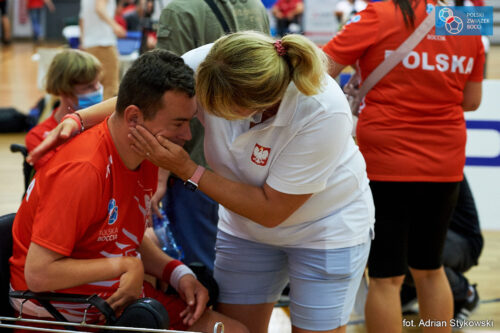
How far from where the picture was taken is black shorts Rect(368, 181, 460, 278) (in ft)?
8.02

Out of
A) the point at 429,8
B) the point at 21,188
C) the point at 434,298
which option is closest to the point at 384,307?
the point at 434,298

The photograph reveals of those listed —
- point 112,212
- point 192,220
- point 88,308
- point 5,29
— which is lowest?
point 5,29

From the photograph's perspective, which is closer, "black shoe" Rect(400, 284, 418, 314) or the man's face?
the man's face

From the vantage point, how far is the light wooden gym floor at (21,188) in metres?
3.30

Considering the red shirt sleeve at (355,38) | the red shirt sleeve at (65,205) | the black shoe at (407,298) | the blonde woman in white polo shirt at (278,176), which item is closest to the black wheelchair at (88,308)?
the red shirt sleeve at (65,205)

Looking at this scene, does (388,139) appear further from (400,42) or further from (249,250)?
(249,250)

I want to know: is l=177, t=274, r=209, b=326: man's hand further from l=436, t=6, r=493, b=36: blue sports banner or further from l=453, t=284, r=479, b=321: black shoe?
l=453, t=284, r=479, b=321: black shoe

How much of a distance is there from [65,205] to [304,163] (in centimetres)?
63

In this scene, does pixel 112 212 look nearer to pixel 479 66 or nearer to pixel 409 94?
pixel 409 94

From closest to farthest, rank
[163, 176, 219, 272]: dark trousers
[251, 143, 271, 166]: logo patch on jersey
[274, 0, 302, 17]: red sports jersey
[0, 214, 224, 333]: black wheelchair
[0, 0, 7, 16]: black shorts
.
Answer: [0, 214, 224, 333]: black wheelchair < [251, 143, 271, 166]: logo patch on jersey < [163, 176, 219, 272]: dark trousers < [274, 0, 302, 17]: red sports jersey < [0, 0, 7, 16]: black shorts

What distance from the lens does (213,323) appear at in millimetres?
2006

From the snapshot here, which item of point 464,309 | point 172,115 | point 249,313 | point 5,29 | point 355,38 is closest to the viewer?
point 172,115

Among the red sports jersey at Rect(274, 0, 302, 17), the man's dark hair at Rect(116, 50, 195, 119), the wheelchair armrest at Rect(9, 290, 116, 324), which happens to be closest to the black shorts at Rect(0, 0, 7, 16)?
the red sports jersey at Rect(274, 0, 302, 17)

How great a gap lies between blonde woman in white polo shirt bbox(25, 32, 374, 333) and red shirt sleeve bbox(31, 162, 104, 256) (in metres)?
0.17
